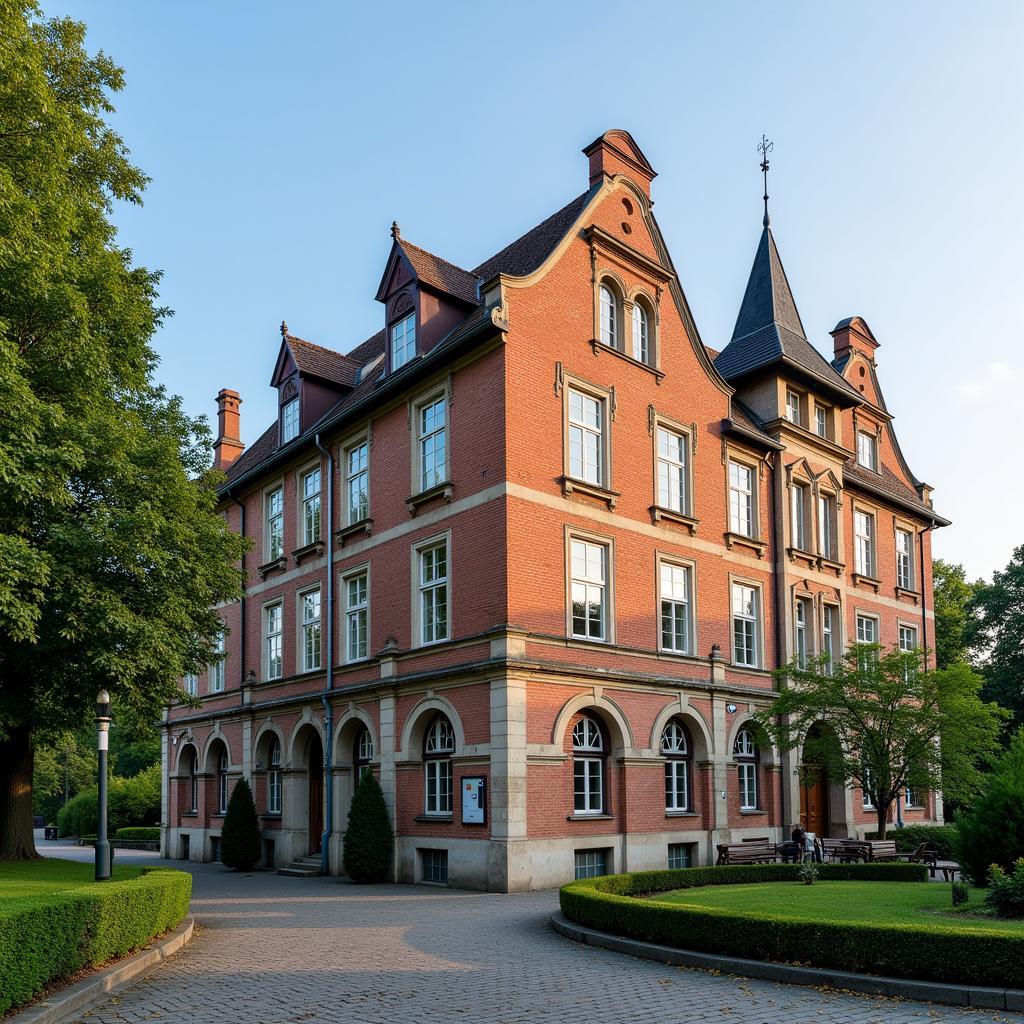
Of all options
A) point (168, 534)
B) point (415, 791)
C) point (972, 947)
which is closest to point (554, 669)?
point (415, 791)

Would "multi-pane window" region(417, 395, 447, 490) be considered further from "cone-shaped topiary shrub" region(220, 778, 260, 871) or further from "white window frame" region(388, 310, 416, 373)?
"cone-shaped topiary shrub" region(220, 778, 260, 871)

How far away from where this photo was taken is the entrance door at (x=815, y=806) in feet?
91.9

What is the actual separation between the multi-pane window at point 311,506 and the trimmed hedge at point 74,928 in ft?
47.2

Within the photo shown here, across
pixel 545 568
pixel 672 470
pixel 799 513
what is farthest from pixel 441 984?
pixel 799 513

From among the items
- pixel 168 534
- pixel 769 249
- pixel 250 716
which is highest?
pixel 769 249

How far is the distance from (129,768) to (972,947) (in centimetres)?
7077

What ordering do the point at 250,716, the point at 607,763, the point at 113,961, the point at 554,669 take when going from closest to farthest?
the point at 113,961
the point at 554,669
the point at 607,763
the point at 250,716

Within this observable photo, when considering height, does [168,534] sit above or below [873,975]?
above

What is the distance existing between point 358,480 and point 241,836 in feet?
33.2

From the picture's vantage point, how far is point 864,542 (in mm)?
32875

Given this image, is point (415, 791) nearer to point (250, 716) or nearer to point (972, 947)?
point (250, 716)

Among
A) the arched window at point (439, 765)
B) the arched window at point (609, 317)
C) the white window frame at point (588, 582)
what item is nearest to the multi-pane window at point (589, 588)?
the white window frame at point (588, 582)

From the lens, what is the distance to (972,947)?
969 cm

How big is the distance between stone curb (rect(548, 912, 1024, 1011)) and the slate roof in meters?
19.7
